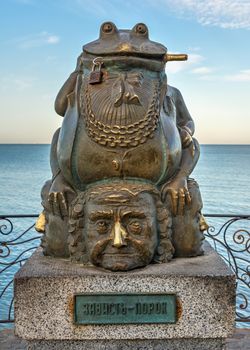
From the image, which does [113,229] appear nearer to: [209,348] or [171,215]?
[171,215]

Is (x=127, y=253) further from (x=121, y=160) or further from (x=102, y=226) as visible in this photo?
(x=121, y=160)

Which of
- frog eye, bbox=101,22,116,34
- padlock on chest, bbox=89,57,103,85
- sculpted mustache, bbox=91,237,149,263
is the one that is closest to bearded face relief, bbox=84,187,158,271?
sculpted mustache, bbox=91,237,149,263

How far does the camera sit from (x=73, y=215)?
3369mm

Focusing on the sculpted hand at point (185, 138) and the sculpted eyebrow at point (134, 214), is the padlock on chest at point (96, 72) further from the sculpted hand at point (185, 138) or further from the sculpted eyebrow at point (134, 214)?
the sculpted eyebrow at point (134, 214)

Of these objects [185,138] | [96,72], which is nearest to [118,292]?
[185,138]

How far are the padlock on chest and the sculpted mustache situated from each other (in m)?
1.08

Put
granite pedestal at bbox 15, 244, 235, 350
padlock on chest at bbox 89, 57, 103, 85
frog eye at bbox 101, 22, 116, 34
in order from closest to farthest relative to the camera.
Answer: granite pedestal at bbox 15, 244, 235, 350, padlock on chest at bbox 89, 57, 103, 85, frog eye at bbox 101, 22, 116, 34

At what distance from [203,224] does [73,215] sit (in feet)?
3.13

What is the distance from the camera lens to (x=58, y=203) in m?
3.49

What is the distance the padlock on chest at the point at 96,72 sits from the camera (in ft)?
11.2

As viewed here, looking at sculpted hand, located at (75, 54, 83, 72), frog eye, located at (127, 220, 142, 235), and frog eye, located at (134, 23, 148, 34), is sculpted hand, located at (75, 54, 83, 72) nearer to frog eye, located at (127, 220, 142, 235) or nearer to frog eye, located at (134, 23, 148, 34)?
frog eye, located at (134, 23, 148, 34)

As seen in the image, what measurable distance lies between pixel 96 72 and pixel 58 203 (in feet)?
3.09

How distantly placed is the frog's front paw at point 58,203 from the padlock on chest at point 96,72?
2.66 ft

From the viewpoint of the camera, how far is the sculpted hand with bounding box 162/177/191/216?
3.44m
